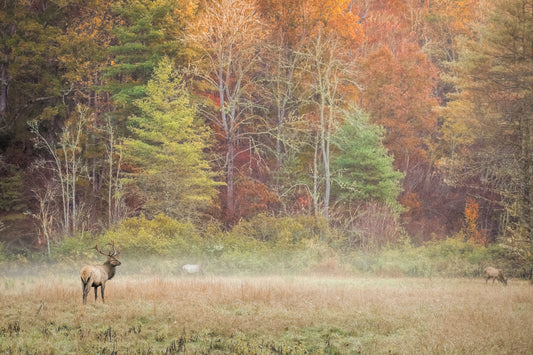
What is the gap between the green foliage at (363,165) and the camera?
30.6 metres

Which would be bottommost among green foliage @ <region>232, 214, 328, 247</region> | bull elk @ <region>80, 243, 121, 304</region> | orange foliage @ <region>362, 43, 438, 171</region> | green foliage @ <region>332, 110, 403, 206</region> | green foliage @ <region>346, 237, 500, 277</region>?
green foliage @ <region>346, 237, 500, 277</region>

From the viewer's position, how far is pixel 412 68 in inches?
1368

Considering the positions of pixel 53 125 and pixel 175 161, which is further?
pixel 53 125

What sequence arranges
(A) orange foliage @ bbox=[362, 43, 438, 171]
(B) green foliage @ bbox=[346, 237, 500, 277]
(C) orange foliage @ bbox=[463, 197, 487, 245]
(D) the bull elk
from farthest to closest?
(A) orange foliage @ bbox=[362, 43, 438, 171] → (C) orange foliage @ bbox=[463, 197, 487, 245] → (B) green foliage @ bbox=[346, 237, 500, 277] → (D) the bull elk

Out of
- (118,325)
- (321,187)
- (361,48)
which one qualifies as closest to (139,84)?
(321,187)

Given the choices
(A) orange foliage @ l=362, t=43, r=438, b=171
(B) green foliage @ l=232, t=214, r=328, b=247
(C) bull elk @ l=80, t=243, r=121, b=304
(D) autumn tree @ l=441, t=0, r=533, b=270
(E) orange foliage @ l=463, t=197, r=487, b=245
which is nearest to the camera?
(C) bull elk @ l=80, t=243, r=121, b=304

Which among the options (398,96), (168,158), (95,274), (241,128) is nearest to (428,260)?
(168,158)

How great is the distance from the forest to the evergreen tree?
0.31 ft

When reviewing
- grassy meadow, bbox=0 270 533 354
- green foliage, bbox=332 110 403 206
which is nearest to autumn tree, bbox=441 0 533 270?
green foliage, bbox=332 110 403 206

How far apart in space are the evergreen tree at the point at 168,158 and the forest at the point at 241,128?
96 mm

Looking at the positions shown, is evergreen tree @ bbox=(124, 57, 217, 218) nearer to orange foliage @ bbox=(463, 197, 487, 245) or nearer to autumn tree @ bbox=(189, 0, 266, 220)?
autumn tree @ bbox=(189, 0, 266, 220)

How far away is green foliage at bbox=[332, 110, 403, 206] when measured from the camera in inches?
1204

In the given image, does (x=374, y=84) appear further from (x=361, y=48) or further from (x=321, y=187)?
(x=361, y=48)

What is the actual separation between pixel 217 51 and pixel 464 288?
20536 millimetres
